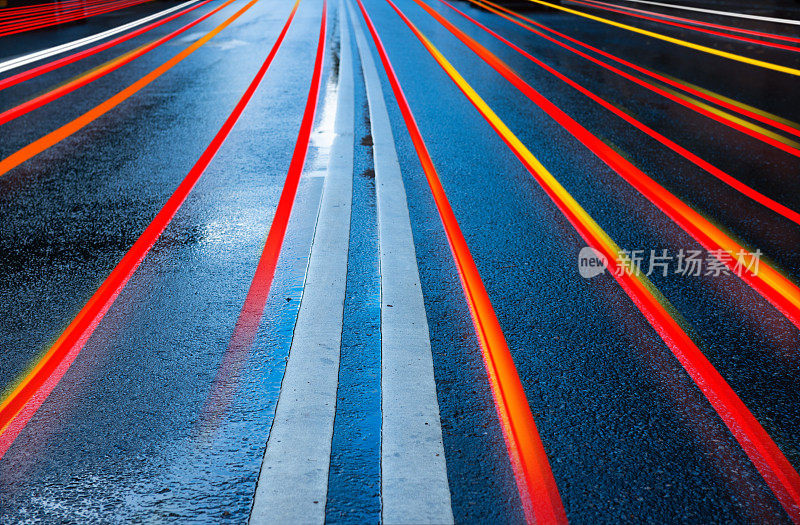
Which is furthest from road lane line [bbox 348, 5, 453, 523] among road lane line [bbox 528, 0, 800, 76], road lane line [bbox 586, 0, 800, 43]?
road lane line [bbox 586, 0, 800, 43]

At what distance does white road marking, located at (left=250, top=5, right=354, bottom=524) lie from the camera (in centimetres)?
247

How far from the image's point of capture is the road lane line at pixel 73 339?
300cm

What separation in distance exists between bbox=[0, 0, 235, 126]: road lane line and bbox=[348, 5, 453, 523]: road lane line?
217 inches

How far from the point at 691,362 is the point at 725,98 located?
6246 millimetres

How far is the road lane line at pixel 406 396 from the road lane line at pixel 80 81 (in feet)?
18.1

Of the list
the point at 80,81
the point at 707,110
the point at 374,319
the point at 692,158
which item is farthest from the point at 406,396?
the point at 80,81

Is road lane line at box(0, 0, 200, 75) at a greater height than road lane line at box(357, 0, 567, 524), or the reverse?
road lane line at box(0, 0, 200, 75)

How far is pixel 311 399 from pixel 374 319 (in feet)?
2.45

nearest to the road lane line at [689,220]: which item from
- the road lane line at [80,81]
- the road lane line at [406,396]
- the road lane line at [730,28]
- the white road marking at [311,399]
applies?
the road lane line at [406,396]

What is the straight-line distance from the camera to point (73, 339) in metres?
3.56

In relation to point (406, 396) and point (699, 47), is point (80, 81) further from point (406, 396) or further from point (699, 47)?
point (699, 47)

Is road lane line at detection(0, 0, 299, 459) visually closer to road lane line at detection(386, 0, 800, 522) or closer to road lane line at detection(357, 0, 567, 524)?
road lane line at detection(357, 0, 567, 524)

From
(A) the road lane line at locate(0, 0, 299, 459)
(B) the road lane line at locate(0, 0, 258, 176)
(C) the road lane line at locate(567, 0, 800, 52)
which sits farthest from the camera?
(C) the road lane line at locate(567, 0, 800, 52)

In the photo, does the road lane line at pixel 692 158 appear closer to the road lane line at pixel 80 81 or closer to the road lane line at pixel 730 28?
the road lane line at pixel 730 28
